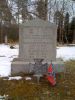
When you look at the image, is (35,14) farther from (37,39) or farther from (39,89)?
(39,89)

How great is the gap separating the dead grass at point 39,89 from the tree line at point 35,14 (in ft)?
56.1

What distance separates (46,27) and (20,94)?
347 cm

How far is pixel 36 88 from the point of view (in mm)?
6816

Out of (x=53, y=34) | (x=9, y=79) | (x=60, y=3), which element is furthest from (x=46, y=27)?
(x=60, y=3)

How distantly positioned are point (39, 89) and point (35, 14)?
73.0 ft

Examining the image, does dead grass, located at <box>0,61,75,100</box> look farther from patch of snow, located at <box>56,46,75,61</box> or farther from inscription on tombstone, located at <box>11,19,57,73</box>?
patch of snow, located at <box>56,46,75,61</box>

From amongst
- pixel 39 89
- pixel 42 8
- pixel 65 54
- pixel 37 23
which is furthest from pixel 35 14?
pixel 39 89

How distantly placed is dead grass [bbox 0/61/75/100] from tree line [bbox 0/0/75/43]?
56.1 feet

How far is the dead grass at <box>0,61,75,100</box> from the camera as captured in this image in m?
6.10

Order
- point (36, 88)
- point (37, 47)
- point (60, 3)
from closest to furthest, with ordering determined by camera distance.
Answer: point (36, 88), point (37, 47), point (60, 3)

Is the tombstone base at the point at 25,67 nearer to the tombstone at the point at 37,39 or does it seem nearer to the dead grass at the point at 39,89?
the tombstone at the point at 37,39

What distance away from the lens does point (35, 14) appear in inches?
1124

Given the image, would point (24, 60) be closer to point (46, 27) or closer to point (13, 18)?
point (46, 27)

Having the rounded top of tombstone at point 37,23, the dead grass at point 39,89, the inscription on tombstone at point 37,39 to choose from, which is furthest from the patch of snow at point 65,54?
the dead grass at point 39,89
